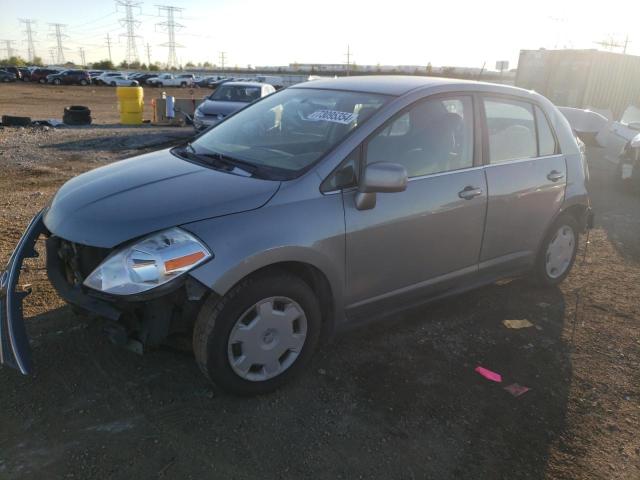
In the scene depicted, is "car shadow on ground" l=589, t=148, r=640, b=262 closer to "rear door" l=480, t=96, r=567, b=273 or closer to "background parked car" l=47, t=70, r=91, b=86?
"rear door" l=480, t=96, r=567, b=273

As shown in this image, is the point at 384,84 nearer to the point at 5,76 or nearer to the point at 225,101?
the point at 225,101

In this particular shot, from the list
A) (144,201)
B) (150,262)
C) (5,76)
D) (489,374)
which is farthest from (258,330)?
(5,76)

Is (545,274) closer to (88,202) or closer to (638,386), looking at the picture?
(638,386)

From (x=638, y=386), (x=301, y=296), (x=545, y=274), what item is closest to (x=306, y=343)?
(x=301, y=296)

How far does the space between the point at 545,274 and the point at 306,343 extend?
2.68 m

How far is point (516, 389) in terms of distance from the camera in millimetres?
3283

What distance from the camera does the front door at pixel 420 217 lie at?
10.5ft

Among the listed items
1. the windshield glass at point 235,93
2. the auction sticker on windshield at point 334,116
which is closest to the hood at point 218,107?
the windshield glass at point 235,93

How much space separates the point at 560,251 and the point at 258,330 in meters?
3.22

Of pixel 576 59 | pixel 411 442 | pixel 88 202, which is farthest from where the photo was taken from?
pixel 576 59

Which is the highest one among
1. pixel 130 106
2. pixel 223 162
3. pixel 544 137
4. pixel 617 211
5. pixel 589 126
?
pixel 544 137

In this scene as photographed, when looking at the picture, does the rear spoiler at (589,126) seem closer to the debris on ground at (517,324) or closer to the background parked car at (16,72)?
the debris on ground at (517,324)

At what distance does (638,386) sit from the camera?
3406 millimetres

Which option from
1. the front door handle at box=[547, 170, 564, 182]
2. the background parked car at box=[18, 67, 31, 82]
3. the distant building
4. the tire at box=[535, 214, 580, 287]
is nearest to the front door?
the front door handle at box=[547, 170, 564, 182]
